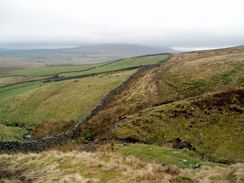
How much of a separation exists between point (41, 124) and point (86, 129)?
14.6 m

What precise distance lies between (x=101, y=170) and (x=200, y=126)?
62.7ft

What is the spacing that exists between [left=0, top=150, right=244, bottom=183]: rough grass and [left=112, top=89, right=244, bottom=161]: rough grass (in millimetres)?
10330

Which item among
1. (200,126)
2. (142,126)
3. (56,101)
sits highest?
(200,126)

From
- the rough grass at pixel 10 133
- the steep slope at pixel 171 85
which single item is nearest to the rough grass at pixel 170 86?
the steep slope at pixel 171 85

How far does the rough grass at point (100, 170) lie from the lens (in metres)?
21.1

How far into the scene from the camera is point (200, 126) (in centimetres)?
4112

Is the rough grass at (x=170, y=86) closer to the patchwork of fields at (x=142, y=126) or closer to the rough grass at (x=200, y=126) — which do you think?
the patchwork of fields at (x=142, y=126)

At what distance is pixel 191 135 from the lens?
129 ft

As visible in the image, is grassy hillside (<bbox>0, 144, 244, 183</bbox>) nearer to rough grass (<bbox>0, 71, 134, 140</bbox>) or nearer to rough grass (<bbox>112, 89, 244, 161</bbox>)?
rough grass (<bbox>112, 89, 244, 161</bbox>)

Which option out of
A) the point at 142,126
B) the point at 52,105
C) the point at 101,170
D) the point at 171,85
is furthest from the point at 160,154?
the point at 52,105

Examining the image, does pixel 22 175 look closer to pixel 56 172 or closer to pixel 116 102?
pixel 56 172

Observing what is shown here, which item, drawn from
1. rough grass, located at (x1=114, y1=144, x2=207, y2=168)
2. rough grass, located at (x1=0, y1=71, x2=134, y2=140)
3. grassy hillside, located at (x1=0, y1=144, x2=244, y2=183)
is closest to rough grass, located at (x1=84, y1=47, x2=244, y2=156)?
rough grass, located at (x1=0, y1=71, x2=134, y2=140)

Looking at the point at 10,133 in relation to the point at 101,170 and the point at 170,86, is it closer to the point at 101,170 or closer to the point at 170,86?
the point at 170,86

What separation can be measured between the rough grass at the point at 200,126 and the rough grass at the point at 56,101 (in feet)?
67.3
